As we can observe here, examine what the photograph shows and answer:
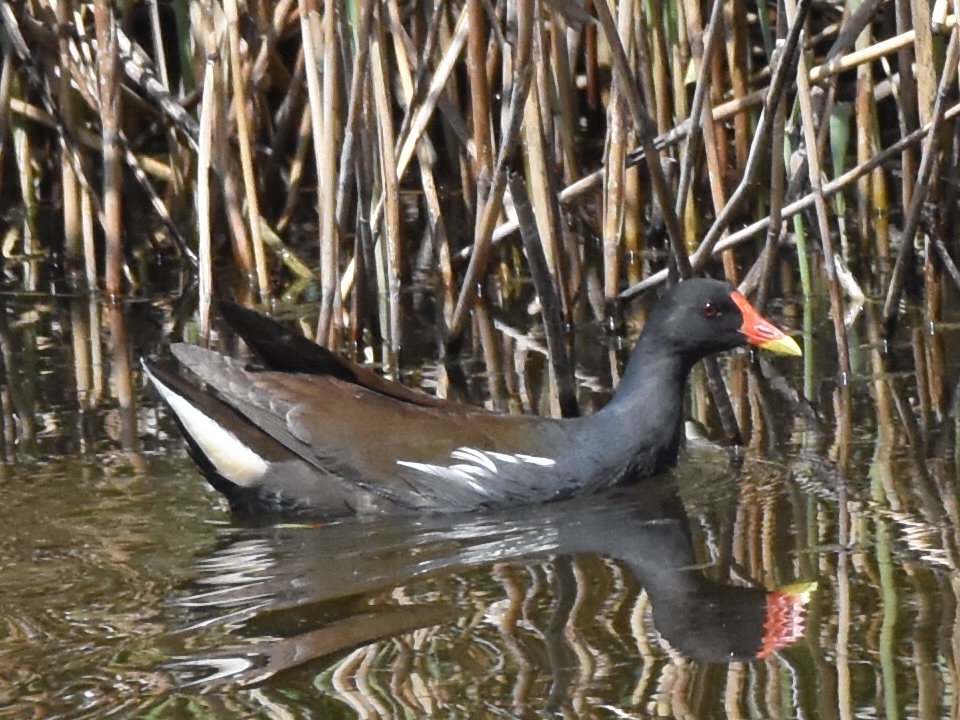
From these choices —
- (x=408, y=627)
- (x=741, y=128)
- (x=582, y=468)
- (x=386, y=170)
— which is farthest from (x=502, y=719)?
(x=741, y=128)

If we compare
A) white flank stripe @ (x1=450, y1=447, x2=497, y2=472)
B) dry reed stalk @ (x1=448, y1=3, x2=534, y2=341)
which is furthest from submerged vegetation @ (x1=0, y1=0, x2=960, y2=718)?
white flank stripe @ (x1=450, y1=447, x2=497, y2=472)

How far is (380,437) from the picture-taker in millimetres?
3674

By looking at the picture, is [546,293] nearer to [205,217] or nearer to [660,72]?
[205,217]

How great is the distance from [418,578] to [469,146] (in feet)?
6.60

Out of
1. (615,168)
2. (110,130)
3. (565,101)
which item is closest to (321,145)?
(615,168)

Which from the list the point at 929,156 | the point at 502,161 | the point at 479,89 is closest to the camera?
the point at 502,161

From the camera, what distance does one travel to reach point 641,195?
5.92m

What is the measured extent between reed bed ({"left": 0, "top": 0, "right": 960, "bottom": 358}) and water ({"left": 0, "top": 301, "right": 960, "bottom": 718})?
1.93ft

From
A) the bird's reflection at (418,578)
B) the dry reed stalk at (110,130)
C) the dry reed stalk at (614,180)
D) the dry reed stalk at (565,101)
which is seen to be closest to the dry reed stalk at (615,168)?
the dry reed stalk at (614,180)

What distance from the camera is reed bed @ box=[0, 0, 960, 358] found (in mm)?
4145

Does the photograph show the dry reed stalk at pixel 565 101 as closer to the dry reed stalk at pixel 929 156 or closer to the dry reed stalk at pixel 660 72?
the dry reed stalk at pixel 660 72

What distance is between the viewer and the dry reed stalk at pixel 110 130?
4977mm

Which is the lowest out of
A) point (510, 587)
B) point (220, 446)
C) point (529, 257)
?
point (510, 587)

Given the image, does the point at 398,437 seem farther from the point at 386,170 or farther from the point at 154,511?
the point at 386,170
